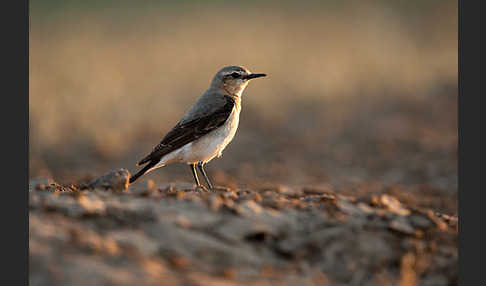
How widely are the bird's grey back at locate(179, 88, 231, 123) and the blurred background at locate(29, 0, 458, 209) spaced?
193cm

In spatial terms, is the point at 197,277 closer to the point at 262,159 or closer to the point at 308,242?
the point at 308,242

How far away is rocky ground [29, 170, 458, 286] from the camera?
14.5 feet

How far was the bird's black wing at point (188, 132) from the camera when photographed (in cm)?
806

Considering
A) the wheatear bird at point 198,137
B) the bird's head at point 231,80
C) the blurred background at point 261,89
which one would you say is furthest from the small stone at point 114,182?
the blurred background at point 261,89

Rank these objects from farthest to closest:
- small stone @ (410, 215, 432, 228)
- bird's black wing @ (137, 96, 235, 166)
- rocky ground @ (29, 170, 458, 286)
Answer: bird's black wing @ (137, 96, 235, 166) → small stone @ (410, 215, 432, 228) → rocky ground @ (29, 170, 458, 286)

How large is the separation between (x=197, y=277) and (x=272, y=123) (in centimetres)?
1163

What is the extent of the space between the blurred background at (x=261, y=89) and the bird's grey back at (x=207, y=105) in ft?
6.32

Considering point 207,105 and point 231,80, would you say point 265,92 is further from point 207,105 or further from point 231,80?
point 207,105

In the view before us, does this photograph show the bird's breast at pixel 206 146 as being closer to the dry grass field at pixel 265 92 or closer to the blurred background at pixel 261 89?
the dry grass field at pixel 265 92

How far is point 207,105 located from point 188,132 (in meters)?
0.59

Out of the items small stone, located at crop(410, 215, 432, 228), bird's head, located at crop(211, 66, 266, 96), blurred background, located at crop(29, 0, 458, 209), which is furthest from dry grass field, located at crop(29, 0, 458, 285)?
small stone, located at crop(410, 215, 432, 228)

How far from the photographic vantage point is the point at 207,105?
28.2 feet

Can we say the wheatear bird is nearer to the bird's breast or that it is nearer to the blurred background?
the bird's breast

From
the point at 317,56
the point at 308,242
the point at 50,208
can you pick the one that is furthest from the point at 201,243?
the point at 317,56
